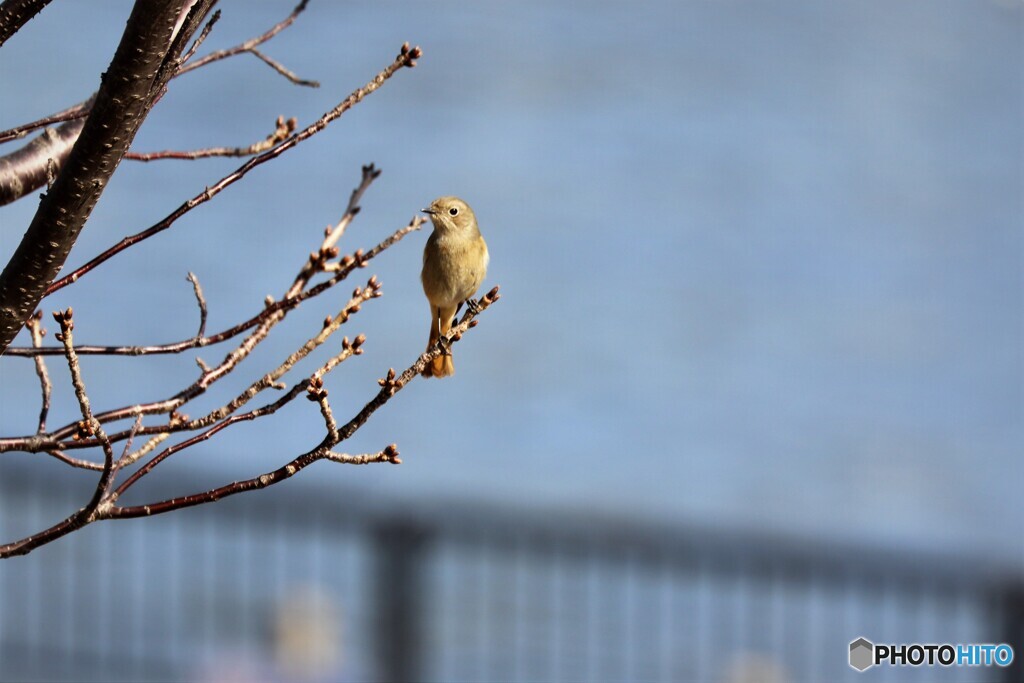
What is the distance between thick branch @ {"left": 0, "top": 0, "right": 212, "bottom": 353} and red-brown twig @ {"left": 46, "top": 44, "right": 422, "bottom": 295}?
143 mm

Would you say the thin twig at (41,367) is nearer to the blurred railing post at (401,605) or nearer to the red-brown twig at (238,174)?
the red-brown twig at (238,174)

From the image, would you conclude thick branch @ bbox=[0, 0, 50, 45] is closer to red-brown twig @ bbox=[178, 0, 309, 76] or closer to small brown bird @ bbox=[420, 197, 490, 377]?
red-brown twig @ bbox=[178, 0, 309, 76]

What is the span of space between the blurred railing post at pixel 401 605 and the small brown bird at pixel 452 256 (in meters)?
3.34

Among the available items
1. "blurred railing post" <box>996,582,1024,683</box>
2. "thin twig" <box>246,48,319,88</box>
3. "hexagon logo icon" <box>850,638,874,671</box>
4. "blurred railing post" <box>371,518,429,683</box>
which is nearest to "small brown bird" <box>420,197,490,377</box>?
"thin twig" <box>246,48,319,88</box>

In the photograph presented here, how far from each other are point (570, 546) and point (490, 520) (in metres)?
0.49

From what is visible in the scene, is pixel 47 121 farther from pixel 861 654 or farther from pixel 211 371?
pixel 861 654

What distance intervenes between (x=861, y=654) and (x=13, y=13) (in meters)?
7.06

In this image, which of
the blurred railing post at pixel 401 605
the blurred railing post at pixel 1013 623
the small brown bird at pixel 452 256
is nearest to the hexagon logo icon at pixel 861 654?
the blurred railing post at pixel 1013 623

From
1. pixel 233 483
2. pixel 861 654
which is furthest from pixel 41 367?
pixel 861 654

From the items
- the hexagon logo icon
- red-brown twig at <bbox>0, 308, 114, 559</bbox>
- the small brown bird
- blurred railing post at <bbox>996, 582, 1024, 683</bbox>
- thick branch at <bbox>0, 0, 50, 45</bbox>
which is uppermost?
the small brown bird

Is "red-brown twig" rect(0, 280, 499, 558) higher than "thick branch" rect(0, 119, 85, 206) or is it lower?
lower

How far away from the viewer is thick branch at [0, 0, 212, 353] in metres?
2.12

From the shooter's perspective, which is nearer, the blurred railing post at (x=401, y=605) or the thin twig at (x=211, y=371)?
the thin twig at (x=211, y=371)

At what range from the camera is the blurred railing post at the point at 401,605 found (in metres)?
7.90
